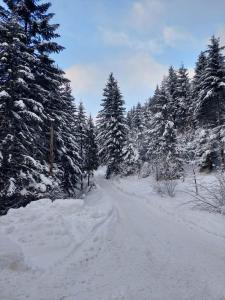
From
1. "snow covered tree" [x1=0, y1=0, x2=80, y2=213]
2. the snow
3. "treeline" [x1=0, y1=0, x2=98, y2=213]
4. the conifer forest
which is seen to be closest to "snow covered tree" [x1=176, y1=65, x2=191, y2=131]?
the conifer forest

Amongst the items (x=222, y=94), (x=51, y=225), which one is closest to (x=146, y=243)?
(x=51, y=225)

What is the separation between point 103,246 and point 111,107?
1243 inches

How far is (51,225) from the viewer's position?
7773 millimetres

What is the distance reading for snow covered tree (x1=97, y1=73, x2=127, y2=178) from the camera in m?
34.7

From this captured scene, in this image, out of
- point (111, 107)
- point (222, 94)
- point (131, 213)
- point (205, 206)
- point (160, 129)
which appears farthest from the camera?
point (111, 107)


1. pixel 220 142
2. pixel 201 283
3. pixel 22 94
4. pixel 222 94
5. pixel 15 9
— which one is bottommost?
pixel 201 283

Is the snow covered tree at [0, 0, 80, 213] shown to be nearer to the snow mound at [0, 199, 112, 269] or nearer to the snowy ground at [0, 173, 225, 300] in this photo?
the snow mound at [0, 199, 112, 269]

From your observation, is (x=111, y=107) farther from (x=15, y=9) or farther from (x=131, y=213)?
(x=131, y=213)

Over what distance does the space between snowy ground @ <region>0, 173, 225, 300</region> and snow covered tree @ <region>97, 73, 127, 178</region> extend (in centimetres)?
2466

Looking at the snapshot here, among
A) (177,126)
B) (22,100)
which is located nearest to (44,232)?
(22,100)

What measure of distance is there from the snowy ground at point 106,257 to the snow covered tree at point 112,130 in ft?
80.9

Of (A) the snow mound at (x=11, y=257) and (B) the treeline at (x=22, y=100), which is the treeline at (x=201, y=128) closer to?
(B) the treeline at (x=22, y=100)

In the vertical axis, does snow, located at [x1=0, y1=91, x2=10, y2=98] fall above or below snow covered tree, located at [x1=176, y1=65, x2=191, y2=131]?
below

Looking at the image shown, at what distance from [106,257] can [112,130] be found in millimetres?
29619
